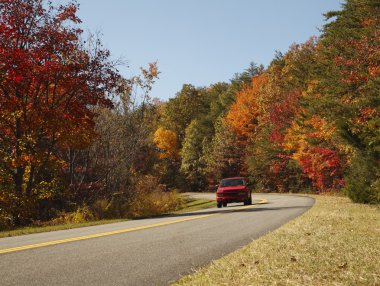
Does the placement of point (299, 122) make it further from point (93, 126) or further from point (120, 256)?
point (120, 256)

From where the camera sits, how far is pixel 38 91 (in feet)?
62.1

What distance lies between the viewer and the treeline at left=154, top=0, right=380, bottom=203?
23141 millimetres

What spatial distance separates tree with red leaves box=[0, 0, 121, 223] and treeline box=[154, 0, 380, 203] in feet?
40.6

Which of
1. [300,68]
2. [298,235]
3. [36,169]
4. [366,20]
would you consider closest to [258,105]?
[300,68]

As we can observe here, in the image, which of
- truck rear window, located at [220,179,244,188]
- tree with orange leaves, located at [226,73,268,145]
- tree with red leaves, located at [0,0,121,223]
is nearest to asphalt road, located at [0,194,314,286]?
tree with red leaves, located at [0,0,121,223]

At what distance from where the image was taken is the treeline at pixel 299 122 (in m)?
23.1

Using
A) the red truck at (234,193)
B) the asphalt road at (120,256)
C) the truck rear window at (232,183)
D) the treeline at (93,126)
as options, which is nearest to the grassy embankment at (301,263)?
the asphalt road at (120,256)

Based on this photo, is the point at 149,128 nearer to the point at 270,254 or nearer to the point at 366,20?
the point at 366,20

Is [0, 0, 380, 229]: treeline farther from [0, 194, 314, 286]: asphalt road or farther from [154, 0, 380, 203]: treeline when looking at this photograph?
[0, 194, 314, 286]: asphalt road

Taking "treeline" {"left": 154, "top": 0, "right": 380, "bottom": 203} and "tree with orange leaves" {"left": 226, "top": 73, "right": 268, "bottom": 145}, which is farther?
"tree with orange leaves" {"left": 226, "top": 73, "right": 268, "bottom": 145}

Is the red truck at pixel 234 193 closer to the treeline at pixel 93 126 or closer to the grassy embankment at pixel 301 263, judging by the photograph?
the treeline at pixel 93 126

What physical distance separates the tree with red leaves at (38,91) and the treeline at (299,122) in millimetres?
12363

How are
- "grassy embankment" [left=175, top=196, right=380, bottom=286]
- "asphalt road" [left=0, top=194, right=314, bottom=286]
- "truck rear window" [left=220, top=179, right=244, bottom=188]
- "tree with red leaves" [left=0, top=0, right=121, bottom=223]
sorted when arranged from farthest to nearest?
"truck rear window" [left=220, top=179, right=244, bottom=188] → "tree with red leaves" [left=0, top=0, right=121, bottom=223] → "asphalt road" [left=0, top=194, right=314, bottom=286] → "grassy embankment" [left=175, top=196, right=380, bottom=286]

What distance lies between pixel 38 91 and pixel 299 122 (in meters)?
27.8
